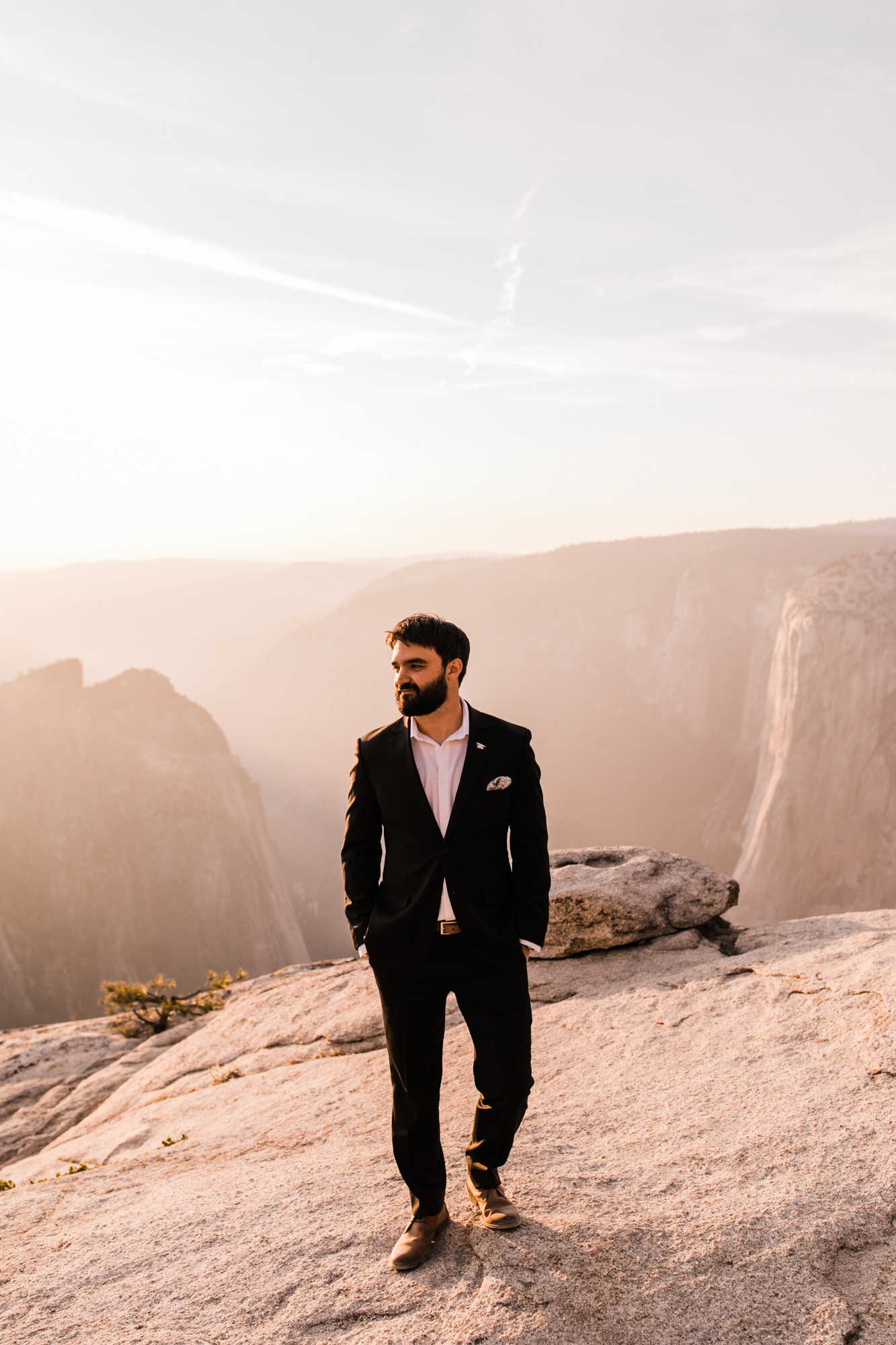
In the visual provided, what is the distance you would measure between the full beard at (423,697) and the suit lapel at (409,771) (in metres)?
0.14

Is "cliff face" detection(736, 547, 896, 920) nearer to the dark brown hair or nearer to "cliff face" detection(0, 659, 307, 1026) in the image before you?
"cliff face" detection(0, 659, 307, 1026)

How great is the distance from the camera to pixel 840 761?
2595 cm

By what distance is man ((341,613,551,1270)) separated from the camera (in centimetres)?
327

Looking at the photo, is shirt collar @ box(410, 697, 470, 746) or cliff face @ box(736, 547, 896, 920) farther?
cliff face @ box(736, 547, 896, 920)

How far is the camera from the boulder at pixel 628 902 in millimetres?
7777

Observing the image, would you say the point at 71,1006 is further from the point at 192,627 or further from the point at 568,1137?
the point at 192,627

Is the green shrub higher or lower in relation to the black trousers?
lower

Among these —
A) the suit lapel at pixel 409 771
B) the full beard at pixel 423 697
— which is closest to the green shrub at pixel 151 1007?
the suit lapel at pixel 409 771

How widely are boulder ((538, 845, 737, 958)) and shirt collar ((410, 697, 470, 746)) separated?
479 centimetres

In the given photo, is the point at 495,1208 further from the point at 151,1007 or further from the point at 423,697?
the point at 151,1007

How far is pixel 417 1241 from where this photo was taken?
10.8 feet

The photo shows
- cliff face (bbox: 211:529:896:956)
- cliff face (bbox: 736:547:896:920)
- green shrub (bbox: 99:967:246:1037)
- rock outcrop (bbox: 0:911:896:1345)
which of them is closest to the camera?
rock outcrop (bbox: 0:911:896:1345)

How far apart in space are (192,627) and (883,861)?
377 feet

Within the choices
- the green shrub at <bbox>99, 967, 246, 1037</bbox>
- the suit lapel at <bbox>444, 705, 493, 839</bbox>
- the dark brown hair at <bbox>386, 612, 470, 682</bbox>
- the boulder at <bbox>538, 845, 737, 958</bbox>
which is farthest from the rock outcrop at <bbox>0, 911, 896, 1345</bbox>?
the green shrub at <bbox>99, 967, 246, 1037</bbox>
